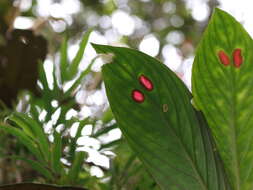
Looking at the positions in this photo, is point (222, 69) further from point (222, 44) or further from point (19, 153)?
point (19, 153)

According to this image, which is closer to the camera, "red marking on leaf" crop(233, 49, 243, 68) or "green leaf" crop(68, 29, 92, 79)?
"red marking on leaf" crop(233, 49, 243, 68)

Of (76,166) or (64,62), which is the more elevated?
(64,62)

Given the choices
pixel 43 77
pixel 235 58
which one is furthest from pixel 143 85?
pixel 43 77

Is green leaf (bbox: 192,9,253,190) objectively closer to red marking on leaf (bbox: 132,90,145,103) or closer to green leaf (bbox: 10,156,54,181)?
red marking on leaf (bbox: 132,90,145,103)

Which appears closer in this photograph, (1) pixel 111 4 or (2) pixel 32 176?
(2) pixel 32 176

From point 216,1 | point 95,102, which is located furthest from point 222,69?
point 216,1

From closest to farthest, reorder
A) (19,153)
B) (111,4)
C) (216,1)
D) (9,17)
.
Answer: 1. (19,153)
2. (9,17)
3. (216,1)
4. (111,4)

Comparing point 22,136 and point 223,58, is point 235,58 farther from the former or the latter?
point 22,136

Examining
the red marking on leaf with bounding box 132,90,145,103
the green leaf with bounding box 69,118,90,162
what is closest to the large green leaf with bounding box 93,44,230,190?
the red marking on leaf with bounding box 132,90,145,103
